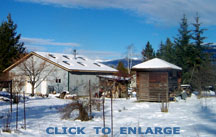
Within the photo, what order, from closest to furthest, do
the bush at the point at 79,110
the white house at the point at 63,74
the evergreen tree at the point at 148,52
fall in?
1. the bush at the point at 79,110
2. the white house at the point at 63,74
3. the evergreen tree at the point at 148,52

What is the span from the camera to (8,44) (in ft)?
116

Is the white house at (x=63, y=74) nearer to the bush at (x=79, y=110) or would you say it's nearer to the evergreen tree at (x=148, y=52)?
the bush at (x=79, y=110)

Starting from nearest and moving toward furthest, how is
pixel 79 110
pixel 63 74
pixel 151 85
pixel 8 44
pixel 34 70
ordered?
pixel 79 110 < pixel 151 85 < pixel 34 70 < pixel 63 74 < pixel 8 44

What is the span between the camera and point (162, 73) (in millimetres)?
20188

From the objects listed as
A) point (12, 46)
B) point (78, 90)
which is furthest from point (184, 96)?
point (12, 46)

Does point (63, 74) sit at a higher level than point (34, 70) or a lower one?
lower

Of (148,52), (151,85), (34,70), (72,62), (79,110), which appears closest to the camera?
(79,110)

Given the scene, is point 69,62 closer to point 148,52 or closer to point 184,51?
point 184,51

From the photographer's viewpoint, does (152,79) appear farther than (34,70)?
No

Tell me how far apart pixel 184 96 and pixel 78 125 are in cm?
1396

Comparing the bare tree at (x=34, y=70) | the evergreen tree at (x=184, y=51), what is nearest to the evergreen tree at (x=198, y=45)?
the evergreen tree at (x=184, y=51)

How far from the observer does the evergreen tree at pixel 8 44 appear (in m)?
34.5

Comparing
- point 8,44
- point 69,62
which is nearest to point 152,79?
point 69,62

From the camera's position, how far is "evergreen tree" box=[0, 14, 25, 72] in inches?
1359
